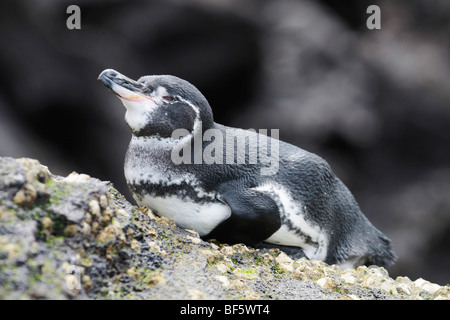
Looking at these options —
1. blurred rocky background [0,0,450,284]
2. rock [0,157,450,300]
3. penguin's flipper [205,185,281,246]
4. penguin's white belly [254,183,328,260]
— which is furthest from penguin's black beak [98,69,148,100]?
blurred rocky background [0,0,450,284]

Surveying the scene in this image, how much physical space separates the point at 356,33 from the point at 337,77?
604mm

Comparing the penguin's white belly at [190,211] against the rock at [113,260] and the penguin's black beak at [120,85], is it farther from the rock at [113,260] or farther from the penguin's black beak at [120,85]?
the penguin's black beak at [120,85]

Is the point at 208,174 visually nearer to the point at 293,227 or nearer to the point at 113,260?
the point at 293,227

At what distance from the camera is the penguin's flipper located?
7.03 ft

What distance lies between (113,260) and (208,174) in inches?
24.9

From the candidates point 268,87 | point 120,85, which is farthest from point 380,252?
point 268,87

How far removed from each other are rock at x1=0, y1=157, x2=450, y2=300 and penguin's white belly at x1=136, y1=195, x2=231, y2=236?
0.08m

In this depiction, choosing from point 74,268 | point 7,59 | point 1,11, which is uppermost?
point 1,11

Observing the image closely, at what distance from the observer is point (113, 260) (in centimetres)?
164

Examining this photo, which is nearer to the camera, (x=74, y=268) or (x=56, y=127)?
(x=74, y=268)

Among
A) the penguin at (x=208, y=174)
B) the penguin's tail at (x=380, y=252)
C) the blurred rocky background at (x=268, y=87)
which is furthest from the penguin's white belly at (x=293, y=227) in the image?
the blurred rocky background at (x=268, y=87)
